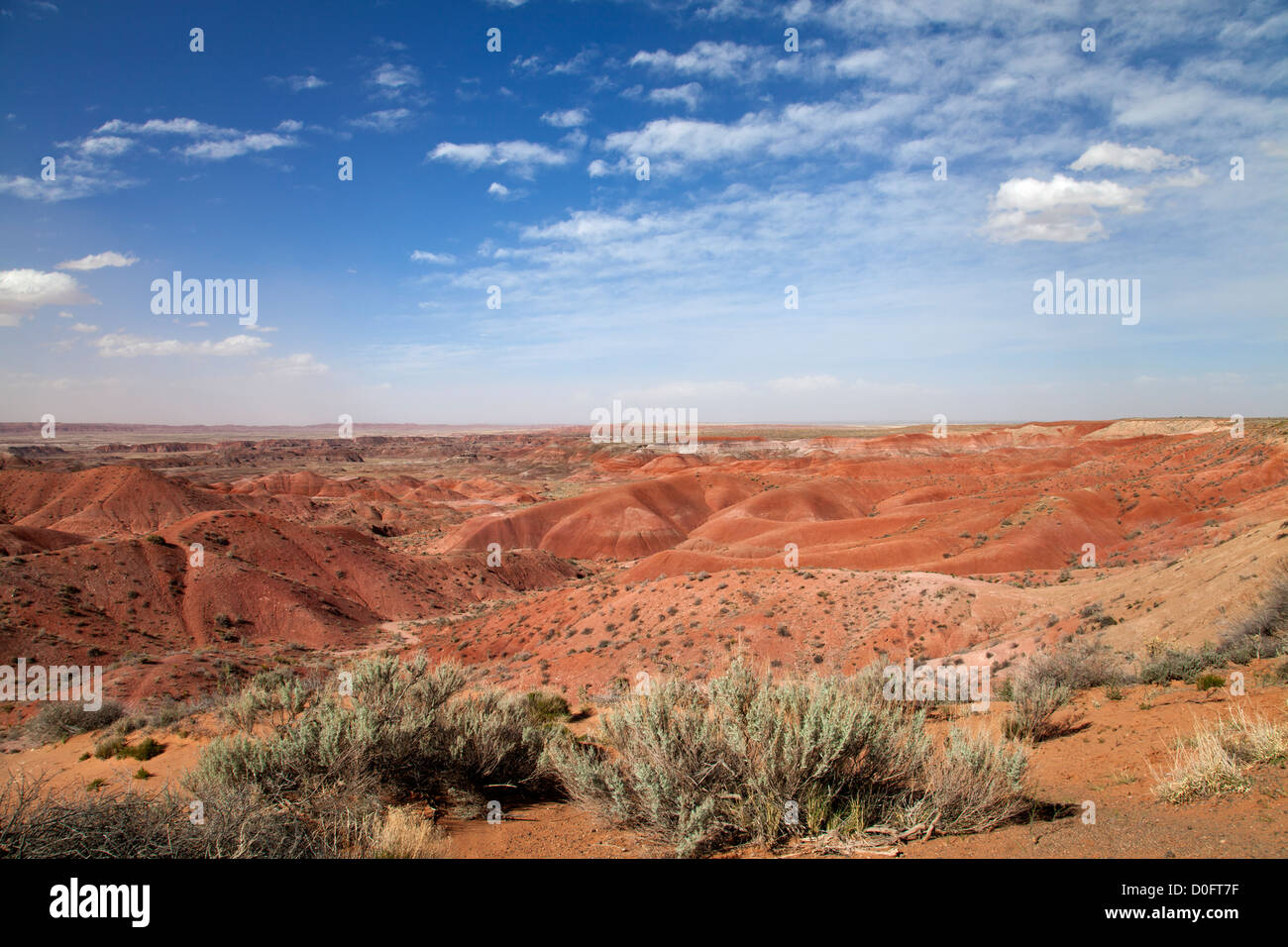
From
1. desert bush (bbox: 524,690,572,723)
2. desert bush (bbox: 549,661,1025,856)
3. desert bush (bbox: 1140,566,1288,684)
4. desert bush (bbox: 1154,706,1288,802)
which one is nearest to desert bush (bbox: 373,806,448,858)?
desert bush (bbox: 549,661,1025,856)

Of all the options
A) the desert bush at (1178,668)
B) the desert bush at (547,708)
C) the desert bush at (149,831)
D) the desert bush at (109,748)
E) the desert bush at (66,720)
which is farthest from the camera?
the desert bush at (66,720)

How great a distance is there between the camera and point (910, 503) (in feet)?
169

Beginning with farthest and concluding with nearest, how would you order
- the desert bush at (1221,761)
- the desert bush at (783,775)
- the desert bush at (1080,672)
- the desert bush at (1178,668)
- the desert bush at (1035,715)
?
the desert bush at (1080,672), the desert bush at (1178,668), the desert bush at (1035,715), the desert bush at (1221,761), the desert bush at (783,775)

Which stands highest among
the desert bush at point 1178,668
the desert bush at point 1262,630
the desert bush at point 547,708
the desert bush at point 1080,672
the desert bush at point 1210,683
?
the desert bush at point 1262,630

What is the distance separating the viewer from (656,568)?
33.7 meters

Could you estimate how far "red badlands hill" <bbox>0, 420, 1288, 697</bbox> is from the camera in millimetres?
17469

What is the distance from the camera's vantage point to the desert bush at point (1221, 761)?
4.58 m

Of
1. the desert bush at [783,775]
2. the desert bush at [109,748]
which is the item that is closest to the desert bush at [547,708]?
the desert bush at [783,775]

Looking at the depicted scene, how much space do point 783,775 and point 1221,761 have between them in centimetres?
342

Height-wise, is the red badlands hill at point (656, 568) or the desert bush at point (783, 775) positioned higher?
the desert bush at point (783, 775)

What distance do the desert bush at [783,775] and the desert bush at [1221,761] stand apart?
3.64ft

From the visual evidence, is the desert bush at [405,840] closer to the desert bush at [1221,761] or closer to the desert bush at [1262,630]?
the desert bush at [1221,761]
